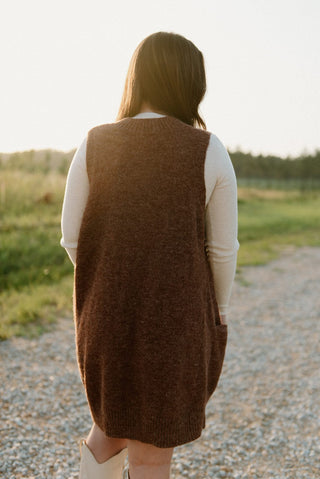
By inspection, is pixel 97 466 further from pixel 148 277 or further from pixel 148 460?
pixel 148 277

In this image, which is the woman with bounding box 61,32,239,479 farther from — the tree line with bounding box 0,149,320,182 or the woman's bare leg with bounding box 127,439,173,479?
the tree line with bounding box 0,149,320,182

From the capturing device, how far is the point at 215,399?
379 centimetres

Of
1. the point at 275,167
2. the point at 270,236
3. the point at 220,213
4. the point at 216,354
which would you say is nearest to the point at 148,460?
the point at 216,354

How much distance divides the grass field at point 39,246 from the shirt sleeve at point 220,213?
3.75 meters

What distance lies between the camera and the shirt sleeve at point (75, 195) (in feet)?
5.16

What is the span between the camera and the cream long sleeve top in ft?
5.00

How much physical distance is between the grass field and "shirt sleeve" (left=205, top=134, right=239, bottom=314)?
3.75 meters

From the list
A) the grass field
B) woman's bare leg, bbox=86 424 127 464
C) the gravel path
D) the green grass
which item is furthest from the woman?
the green grass

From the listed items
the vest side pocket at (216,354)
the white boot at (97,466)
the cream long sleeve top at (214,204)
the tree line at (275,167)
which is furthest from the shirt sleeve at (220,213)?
the tree line at (275,167)

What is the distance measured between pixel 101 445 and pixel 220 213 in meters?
1.02

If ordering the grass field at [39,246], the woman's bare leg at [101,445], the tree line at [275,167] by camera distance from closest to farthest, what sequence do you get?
1. the woman's bare leg at [101,445]
2. the grass field at [39,246]
3. the tree line at [275,167]

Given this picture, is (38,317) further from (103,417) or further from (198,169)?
(198,169)

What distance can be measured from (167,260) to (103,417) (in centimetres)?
62

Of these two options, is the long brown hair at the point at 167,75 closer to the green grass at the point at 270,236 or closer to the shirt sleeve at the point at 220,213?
the shirt sleeve at the point at 220,213
